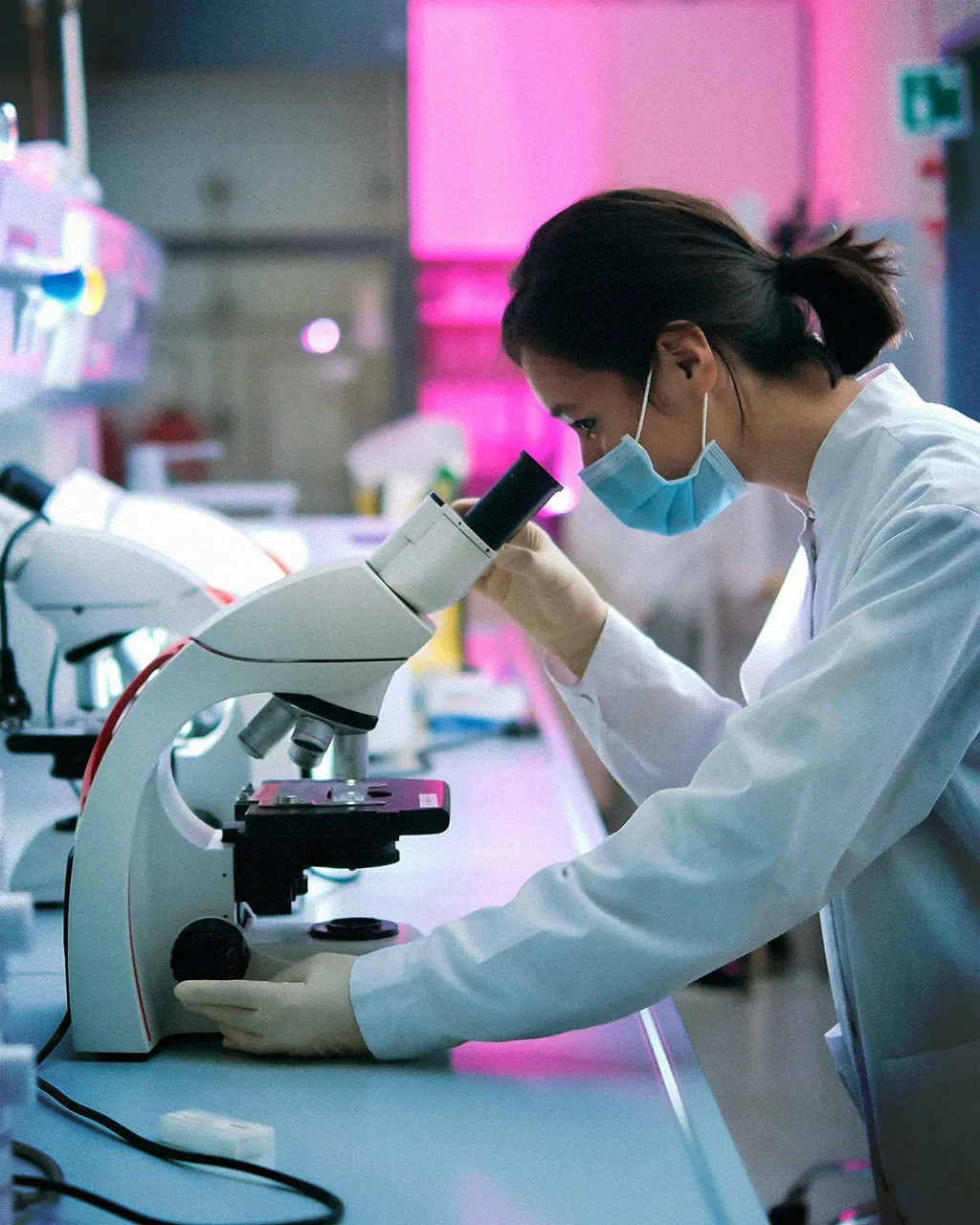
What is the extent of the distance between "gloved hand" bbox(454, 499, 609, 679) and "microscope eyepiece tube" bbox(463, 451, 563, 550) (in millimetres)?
374

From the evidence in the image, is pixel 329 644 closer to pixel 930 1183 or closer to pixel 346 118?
pixel 930 1183

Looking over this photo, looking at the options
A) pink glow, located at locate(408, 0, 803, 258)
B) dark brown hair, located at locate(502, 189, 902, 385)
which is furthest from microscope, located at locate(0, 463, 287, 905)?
pink glow, located at locate(408, 0, 803, 258)

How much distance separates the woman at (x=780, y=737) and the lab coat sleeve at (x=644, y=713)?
11 cm

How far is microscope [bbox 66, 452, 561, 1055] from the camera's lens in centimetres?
84

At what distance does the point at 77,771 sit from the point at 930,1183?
2.87ft

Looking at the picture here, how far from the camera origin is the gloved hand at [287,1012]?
0.84m

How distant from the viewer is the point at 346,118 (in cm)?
415

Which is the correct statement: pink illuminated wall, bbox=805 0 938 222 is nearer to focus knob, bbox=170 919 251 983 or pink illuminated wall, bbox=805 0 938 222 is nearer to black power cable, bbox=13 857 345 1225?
focus knob, bbox=170 919 251 983

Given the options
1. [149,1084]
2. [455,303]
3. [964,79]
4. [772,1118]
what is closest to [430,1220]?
[149,1084]

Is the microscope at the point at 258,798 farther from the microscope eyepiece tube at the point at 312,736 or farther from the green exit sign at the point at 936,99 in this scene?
the green exit sign at the point at 936,99

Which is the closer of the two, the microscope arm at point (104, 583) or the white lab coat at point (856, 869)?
the white lab coat at point (856, 869)

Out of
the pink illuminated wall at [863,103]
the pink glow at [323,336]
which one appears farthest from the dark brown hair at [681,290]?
the pink illuminated wall at [863,103]

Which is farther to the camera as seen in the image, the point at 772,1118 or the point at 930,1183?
the point at 772,1118

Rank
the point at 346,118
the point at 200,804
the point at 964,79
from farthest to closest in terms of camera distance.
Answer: the point at 346,118 → the point at 964,79 → the point at 200,804
